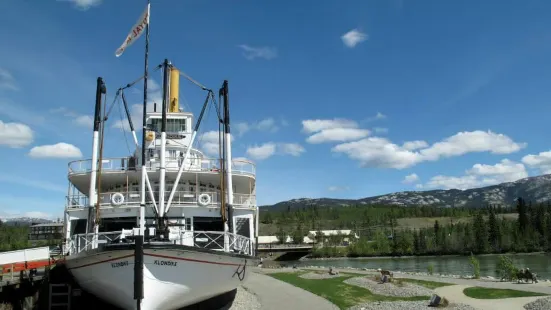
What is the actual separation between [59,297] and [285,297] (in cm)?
948

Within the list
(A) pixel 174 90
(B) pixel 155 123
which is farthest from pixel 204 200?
(A) pixel 174 90

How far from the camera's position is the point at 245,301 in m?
19.8

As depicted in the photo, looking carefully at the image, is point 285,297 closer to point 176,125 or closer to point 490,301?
point 490,301

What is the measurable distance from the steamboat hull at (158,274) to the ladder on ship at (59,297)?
3700mm

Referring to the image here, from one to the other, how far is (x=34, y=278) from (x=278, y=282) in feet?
42.9

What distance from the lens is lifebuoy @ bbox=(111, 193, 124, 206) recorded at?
1677cm

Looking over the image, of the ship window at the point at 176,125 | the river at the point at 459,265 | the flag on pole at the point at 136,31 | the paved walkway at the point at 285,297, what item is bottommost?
the river at the point at 459,265

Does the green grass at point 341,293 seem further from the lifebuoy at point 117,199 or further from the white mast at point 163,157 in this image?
the lifebuoy at point 117,199

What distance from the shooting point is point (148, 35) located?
15.2 meters

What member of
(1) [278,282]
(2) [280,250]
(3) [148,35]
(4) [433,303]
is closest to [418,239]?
(2) [280,250]

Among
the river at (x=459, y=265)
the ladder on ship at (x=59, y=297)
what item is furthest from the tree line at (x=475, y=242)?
the ladder on ship at (x=59, y=297)

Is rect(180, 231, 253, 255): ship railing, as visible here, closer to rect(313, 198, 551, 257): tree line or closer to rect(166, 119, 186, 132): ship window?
rect(166, 119, 186, 132): ship window

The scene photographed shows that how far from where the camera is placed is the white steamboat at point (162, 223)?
1272 centimetres

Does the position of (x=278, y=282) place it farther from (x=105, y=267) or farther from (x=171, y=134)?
(x=105, y=267)
